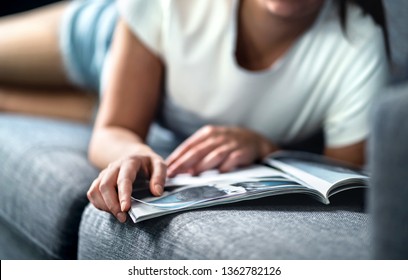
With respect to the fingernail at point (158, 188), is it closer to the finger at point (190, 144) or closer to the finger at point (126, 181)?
the finger at point (126, 181)

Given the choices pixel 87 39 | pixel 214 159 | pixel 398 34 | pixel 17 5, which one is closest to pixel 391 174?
pixel 214 159

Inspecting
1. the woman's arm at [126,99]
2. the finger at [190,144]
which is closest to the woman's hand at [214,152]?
the finger at [190,144]

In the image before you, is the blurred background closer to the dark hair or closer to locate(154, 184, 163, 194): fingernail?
the dark hair

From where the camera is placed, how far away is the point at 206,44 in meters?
1.21

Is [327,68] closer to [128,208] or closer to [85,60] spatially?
[128,208]

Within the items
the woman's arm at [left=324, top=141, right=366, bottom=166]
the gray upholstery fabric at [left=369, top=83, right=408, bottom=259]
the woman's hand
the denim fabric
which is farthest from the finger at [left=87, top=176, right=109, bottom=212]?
the denim fabric

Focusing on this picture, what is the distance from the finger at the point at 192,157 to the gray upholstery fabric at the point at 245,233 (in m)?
0.15

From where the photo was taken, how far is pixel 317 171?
99cm

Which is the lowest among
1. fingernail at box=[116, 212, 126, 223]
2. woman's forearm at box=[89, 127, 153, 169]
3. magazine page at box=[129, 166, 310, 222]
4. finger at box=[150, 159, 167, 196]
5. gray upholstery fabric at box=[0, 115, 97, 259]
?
gray upholstery fabric at box=[0, 115, 97, 259]

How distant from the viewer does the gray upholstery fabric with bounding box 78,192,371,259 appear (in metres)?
0.69

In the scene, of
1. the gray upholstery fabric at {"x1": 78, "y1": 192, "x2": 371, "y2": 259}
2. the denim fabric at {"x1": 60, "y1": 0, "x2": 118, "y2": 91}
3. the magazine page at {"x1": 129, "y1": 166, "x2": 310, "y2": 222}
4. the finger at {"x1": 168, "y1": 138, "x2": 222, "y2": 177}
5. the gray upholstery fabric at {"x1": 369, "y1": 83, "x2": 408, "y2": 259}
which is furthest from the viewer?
the denim fabric at {"x1": 60, "y1": 0, "x2": 118, "y2": 91}

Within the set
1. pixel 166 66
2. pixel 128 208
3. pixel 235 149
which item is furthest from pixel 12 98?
pixel 128 208

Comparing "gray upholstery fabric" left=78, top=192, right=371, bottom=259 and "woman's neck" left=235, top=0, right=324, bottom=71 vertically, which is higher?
Result: "woman's neck" left=235, top=0, right=324, bottom=71

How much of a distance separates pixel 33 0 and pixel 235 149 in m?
1.23
